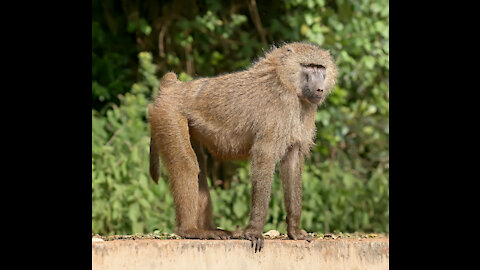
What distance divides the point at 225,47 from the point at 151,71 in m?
1.79

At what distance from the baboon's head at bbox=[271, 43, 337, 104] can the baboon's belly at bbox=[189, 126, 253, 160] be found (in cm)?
64

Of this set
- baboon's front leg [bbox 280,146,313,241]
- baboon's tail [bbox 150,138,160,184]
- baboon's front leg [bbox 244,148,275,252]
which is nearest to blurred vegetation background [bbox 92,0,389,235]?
baboon's tail [bbox 150,138,160,184]

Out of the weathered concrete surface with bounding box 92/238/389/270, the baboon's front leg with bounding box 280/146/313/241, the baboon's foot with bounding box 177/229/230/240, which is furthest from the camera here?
the baboon's front leg with bounding box 280/146/313/241

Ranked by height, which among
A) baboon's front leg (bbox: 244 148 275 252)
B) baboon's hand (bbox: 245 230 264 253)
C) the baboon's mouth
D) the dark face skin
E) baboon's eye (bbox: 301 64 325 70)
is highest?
baboon's eye (bbox: 301 64 325 70)

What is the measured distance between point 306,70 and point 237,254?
5.93ft

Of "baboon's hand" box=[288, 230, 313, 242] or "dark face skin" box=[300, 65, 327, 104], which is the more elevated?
"dark face skin" box=[300, 65, 327, 104]

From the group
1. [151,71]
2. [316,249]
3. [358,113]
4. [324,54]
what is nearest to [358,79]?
[358,113]

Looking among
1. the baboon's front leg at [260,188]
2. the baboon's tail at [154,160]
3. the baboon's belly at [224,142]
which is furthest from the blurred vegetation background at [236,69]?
the baboon's front leg at [260,188]

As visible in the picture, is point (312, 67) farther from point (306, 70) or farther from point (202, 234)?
point (202, 234)

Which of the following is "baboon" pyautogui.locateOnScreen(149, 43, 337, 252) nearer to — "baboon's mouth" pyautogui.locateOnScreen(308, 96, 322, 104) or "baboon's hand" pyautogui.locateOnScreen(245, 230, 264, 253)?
"baboon's mouth" pyautogui.locateOnScreen(308, 96, 322, 104)

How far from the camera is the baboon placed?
6535 mm

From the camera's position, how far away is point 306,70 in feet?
21.9

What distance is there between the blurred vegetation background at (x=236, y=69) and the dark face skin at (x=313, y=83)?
138 inches

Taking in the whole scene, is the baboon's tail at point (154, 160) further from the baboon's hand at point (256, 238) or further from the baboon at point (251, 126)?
the baboon's hand at point (256, 238)
